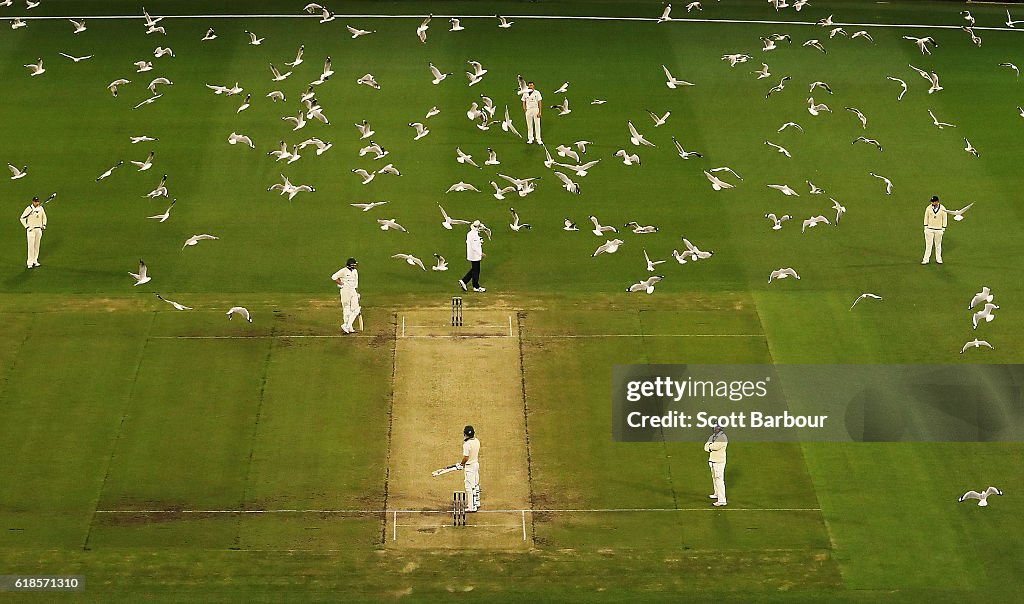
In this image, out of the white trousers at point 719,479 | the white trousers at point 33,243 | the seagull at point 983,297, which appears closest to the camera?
the white trousers at point 719,479

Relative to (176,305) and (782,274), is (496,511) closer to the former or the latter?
(176,305)

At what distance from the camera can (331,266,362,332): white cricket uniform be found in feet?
182

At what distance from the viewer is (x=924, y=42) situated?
78000mm

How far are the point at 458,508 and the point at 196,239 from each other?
1799cm

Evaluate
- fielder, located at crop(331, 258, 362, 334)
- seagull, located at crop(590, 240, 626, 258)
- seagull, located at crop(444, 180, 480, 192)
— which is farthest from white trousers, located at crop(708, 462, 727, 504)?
seagull, located at crop(444, 180, 480, 192)

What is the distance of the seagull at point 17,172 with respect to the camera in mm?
67062

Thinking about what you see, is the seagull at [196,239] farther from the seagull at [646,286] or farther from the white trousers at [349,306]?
the seagull at [646,286]

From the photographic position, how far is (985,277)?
204ft

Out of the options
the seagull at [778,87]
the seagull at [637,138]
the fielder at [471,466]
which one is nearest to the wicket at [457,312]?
the fielder at [471,466]

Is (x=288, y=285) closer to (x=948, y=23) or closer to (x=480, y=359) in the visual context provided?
(x=480, y=359)

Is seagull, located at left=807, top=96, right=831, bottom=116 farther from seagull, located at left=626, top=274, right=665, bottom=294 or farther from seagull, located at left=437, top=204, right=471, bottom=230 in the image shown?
seagull, located at left=437, top=204, right=471, bottom=230

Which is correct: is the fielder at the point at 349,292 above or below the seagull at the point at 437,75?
below

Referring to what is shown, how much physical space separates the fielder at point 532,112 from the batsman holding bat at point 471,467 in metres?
21.4

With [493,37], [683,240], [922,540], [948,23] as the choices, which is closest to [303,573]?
[922,540]
